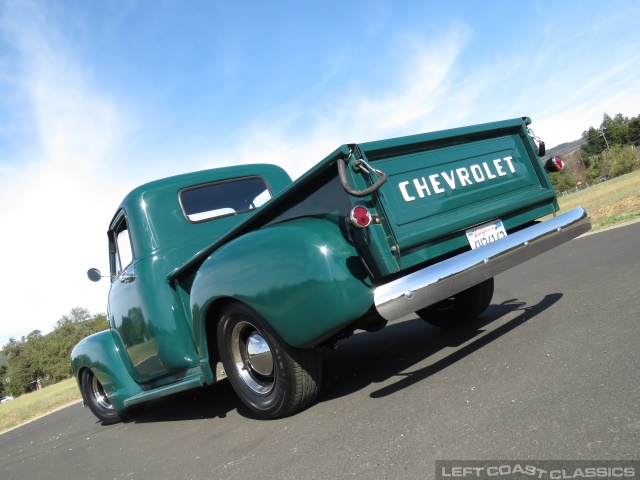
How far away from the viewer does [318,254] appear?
259 cm

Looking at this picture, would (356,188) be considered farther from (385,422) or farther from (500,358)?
(500,358)

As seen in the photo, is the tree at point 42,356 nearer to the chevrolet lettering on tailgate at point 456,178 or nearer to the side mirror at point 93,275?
the side mirror at point 93,275

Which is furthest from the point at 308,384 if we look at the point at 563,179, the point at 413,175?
the point at 563,179

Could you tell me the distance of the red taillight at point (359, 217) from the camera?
A: 2.55 meters

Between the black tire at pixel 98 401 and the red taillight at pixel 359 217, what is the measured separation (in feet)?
12.3

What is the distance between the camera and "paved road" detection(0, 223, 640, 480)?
2.07 meters

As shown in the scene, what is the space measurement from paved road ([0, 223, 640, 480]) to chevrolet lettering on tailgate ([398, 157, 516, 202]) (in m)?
1.13

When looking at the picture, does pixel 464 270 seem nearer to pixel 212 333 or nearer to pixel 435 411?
pixel 435 411

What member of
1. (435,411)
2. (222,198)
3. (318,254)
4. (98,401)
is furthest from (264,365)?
(98,401)

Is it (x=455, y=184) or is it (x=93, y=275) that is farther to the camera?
(x=93, y=275)

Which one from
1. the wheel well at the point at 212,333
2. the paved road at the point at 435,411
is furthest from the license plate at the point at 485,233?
the wheel well at the point at 212,333

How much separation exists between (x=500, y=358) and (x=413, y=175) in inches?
50.3

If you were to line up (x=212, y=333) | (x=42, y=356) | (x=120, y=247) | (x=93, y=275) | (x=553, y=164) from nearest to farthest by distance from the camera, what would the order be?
(x=212, y=333)
(x=553, y=164)
(x=120, y=247)
(x=93, y=275)
(x=42, y=356)

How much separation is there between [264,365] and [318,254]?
3.49 ft
